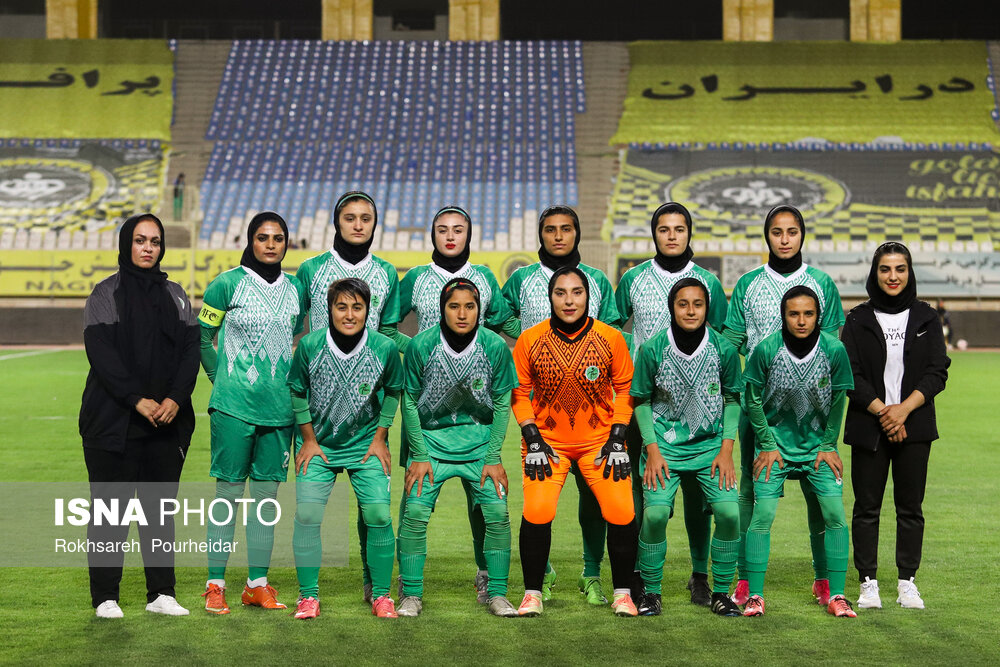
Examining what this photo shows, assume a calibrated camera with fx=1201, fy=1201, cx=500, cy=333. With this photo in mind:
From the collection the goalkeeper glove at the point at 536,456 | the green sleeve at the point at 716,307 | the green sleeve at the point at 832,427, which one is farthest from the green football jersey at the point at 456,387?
the green sleeve at the point at 832,427

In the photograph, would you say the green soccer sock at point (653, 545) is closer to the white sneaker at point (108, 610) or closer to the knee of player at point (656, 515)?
the knee of player at point (656, 515)

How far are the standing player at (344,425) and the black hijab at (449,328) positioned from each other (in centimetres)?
27

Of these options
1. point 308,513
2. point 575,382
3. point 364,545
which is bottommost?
point 364,545

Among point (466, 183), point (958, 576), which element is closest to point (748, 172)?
point (466, 183)

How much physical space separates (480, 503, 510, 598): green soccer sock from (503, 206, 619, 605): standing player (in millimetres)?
380

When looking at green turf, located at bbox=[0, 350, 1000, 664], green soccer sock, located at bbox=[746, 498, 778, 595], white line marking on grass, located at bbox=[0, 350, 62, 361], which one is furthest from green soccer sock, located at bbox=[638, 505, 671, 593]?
white line marking on grass, located at bbox=[0, 350, 62, 361]

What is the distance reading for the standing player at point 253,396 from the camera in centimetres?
585

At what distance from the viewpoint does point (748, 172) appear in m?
33.1

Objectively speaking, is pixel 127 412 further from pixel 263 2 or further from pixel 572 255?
pixel 263 2

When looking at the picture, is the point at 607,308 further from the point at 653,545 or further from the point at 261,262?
the point at 261,262

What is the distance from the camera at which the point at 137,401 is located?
224 inches

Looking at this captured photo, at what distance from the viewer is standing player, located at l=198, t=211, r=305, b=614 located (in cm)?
585

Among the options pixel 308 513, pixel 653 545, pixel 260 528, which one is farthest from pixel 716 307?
pixel 260 528

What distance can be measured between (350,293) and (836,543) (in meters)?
2.64
